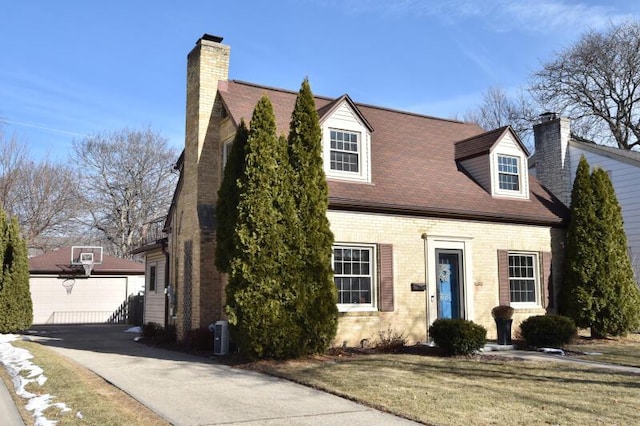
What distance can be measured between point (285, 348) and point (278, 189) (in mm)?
3368

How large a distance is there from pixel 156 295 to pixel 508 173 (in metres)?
13.1

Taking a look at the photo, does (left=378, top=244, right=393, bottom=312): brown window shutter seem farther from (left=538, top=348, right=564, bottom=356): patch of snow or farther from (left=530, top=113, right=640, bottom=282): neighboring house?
(left=530, top=113, right=640, bottom=282): neighboring house

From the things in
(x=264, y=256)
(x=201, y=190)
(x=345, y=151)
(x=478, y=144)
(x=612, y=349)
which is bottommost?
(x=612, y=349)

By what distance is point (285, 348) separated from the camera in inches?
467

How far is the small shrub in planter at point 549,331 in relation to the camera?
14.3 meters

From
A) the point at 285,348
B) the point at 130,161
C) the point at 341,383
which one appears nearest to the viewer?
the point at 341,383

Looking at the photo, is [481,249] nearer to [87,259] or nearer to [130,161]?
[87,259]

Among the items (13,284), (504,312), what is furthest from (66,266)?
(504,312)

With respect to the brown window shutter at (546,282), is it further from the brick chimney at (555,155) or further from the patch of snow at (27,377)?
the patch of snow at (27,377)

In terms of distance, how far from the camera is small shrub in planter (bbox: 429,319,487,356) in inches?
492

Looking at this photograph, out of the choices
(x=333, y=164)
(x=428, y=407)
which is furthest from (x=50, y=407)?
(x=333, y=164)

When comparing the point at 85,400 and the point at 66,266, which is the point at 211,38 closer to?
the point at 85,400

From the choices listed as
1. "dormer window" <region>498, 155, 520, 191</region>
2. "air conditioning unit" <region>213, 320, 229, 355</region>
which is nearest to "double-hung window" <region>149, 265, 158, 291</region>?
"air conditioning unit" <region>213, 320, 229, 355</region>

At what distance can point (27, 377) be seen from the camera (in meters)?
10.4
